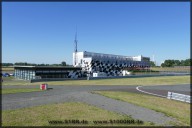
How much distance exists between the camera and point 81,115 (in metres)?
12.1

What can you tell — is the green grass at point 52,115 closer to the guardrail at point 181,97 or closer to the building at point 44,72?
the guardrail at point 181,97

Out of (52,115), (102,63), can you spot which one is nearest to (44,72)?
(102,63)

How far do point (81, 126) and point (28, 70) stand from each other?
118 ft

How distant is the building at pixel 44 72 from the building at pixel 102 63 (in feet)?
8.85

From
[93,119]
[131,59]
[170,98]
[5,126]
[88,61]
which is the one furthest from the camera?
[131,59]

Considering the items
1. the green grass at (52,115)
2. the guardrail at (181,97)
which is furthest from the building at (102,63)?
the green grass at (52,115)

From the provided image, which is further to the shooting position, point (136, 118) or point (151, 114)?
point (151, 114)

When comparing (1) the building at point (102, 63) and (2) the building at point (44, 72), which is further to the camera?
(1) the building at point (102, 63)

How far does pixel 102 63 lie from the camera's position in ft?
175

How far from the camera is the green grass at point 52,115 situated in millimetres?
10484

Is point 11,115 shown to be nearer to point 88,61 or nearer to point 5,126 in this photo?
point 5,126

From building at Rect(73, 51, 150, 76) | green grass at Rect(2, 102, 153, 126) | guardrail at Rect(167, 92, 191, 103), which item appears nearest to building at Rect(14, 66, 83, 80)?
building at Rect(73, 51, 150, 76)

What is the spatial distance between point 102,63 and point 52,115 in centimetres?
4192

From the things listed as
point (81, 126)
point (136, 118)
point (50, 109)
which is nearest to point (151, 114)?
point (136, 118)
